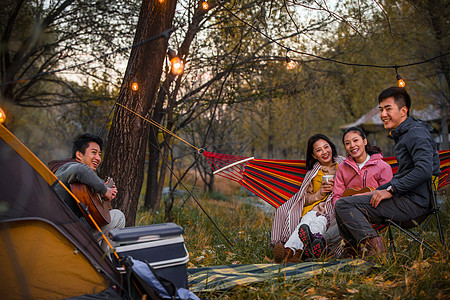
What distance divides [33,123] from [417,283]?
50.8ft

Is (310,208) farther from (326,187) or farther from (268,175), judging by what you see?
(268,175)

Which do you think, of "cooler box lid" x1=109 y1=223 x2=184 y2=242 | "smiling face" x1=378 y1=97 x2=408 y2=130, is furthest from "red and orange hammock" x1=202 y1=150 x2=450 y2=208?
"cooler box lid" x1=109 y1=223 x2=184 y2=242

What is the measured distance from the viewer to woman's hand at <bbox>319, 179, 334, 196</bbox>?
3.09 m

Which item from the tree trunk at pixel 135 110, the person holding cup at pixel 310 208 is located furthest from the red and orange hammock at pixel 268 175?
the tree trunk at pixel 135 110

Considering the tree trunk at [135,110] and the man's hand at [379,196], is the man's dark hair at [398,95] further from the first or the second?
the tree trunk at [135,110]

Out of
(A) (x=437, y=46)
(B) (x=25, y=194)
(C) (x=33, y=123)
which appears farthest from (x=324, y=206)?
(C) (x=33, y=123)

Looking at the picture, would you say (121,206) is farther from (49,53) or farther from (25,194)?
(49,53)

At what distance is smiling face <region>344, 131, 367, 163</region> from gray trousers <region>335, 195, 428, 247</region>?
49 cm

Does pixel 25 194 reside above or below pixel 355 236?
above

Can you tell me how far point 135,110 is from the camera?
336 centimetres

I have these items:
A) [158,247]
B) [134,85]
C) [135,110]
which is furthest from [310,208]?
[134,85]

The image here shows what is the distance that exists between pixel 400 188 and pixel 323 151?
0.90m

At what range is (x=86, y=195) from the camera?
2.42 meters

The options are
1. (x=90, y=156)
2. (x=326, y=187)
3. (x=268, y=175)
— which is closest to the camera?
(x=90, y=156)
